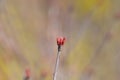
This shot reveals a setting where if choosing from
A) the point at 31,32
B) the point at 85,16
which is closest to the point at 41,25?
the point at 31,32

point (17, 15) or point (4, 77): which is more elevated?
point (17, 15)

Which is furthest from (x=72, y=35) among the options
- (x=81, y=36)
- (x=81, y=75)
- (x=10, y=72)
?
(x=10, y=72)

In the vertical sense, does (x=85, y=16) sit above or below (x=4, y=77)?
above

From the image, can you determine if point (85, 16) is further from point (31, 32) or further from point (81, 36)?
point (31, 32)

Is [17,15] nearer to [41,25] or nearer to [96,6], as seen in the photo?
[41,25]

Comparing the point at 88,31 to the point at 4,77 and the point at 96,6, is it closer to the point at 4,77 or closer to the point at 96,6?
the point at 96,6
